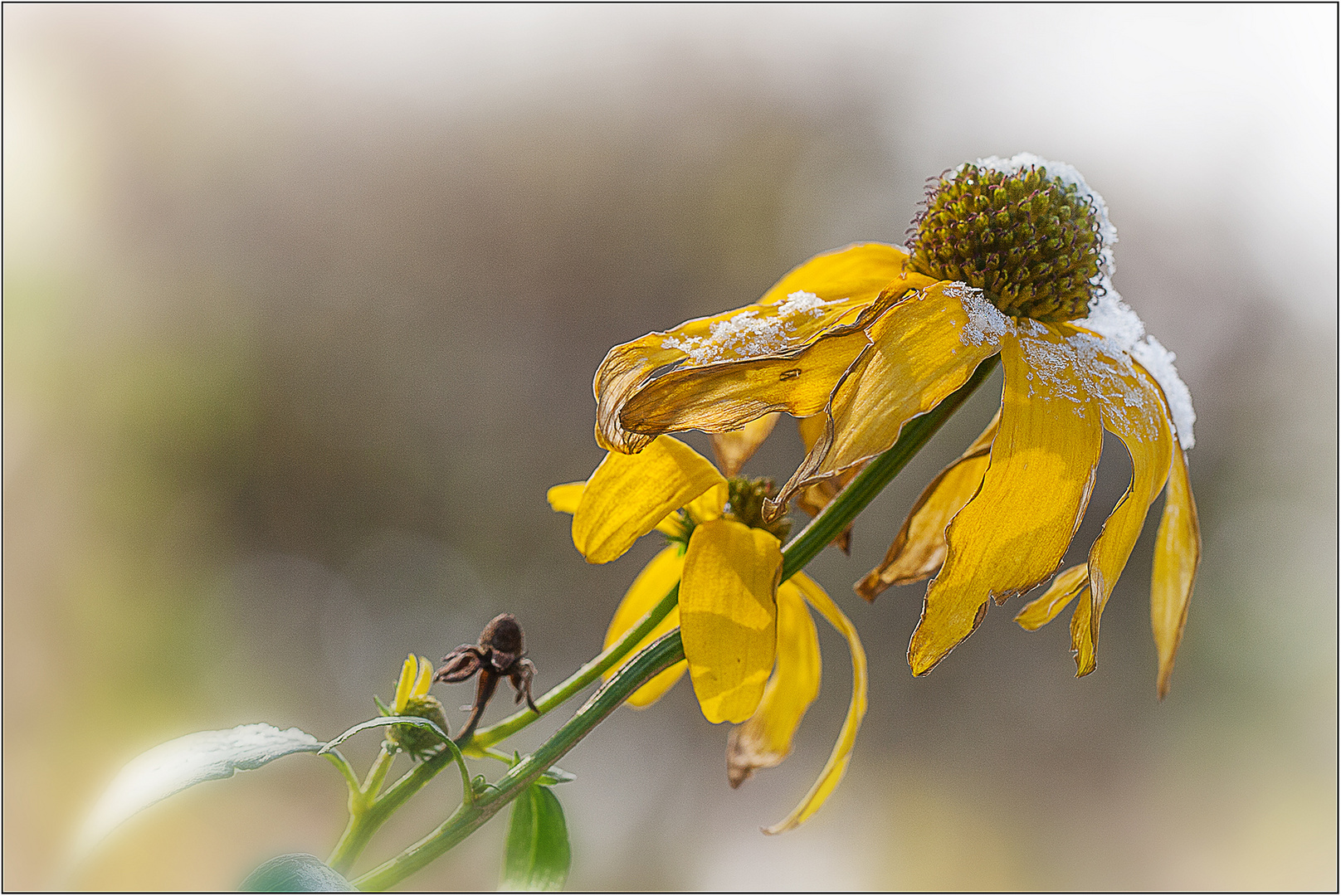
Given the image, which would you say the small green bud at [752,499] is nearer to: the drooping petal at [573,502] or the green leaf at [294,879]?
the drooping petal at [573,502]

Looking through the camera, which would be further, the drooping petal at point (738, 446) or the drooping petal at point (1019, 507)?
the drooping petal at point (738, 446)

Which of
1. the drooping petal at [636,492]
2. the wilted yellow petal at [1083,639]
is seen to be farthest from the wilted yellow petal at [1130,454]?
the drooping petal at [636,492]

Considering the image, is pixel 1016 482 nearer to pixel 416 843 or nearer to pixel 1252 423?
pixel 416 843

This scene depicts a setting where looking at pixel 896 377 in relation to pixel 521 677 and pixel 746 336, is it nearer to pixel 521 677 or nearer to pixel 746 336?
pixel 746 336

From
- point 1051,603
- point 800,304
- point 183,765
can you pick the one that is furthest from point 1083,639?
point 183,765

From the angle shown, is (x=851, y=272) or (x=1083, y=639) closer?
(x=1083, y=639)

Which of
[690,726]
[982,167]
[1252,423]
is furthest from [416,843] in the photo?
[1252,423]
